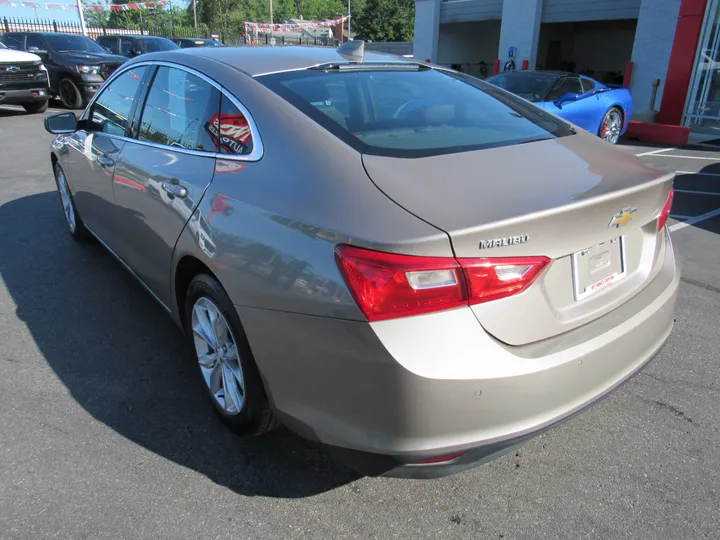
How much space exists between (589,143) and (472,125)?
0.54 m

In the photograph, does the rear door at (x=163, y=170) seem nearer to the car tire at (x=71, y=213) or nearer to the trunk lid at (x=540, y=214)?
the trunk lid at (x=540, y=214)

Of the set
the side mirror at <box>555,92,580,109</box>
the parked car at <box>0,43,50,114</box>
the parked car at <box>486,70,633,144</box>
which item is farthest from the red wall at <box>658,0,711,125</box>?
the parked car at <box>0,43,50,114</box>

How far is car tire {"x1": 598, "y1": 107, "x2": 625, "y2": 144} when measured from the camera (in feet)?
34.7

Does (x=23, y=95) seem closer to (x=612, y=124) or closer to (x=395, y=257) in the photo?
(x=612, y=124)

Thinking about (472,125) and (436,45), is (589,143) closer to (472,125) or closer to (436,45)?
(472,125)

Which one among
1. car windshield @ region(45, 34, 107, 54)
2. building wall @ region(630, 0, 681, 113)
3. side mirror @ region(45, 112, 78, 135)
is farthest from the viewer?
building wall @ region(630, 0, 681, 113)

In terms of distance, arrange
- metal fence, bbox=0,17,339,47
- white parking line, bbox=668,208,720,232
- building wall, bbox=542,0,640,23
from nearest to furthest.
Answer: white parking line, bbox=668,208,720,232, building wall, bbox=542,0,640,23, metal fence, bbox=0,17,339,47

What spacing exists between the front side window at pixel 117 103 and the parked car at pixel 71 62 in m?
10.6

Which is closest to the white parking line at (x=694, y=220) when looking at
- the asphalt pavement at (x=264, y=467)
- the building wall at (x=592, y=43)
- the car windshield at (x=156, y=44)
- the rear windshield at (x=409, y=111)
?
the asphalt pavement at (x=264, y=467)

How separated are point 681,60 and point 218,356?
561 inches

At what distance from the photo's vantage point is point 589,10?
17.9 metres

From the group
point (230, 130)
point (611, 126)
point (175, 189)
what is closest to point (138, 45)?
point (611, 126)

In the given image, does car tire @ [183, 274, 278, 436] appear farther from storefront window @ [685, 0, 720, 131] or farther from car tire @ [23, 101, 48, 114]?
storefront window @ [685, 0, 720, 131]

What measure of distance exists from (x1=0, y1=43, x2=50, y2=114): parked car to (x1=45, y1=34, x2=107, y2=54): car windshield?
1.63 m
